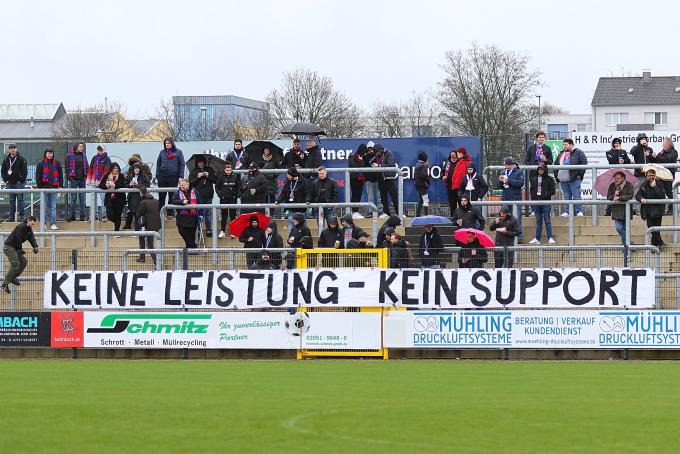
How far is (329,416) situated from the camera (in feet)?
44.0

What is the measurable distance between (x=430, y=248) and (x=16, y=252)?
27.3 feet

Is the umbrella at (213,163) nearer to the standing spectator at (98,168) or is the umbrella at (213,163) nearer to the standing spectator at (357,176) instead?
the standing spectator at (98,168)

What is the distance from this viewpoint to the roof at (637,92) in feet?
415

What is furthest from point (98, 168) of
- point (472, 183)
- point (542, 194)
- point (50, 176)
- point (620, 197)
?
point (620, 197)

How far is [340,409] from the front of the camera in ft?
46.3

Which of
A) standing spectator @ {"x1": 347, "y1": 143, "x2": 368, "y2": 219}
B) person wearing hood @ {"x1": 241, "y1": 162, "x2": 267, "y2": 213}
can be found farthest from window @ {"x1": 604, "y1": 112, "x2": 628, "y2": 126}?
person wearing hood @ {"x1": 241, "y1": 162, "x2": 267, "y2": 213}

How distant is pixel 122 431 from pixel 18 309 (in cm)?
1423

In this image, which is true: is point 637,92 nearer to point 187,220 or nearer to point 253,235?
point 187,220

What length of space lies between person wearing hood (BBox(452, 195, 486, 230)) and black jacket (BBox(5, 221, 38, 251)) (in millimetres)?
8686

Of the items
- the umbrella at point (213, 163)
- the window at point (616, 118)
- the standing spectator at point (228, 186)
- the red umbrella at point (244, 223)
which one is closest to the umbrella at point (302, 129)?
the umbrella at point (213, 163)

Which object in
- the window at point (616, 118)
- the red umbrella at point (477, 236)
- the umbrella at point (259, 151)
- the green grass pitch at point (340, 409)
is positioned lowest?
the green grass pitch at point (340, 409)

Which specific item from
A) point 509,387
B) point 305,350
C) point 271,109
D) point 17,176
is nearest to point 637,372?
point 509,387

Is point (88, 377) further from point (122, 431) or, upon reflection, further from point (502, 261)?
point (502, 261)

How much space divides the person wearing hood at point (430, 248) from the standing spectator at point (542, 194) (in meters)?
3.92
